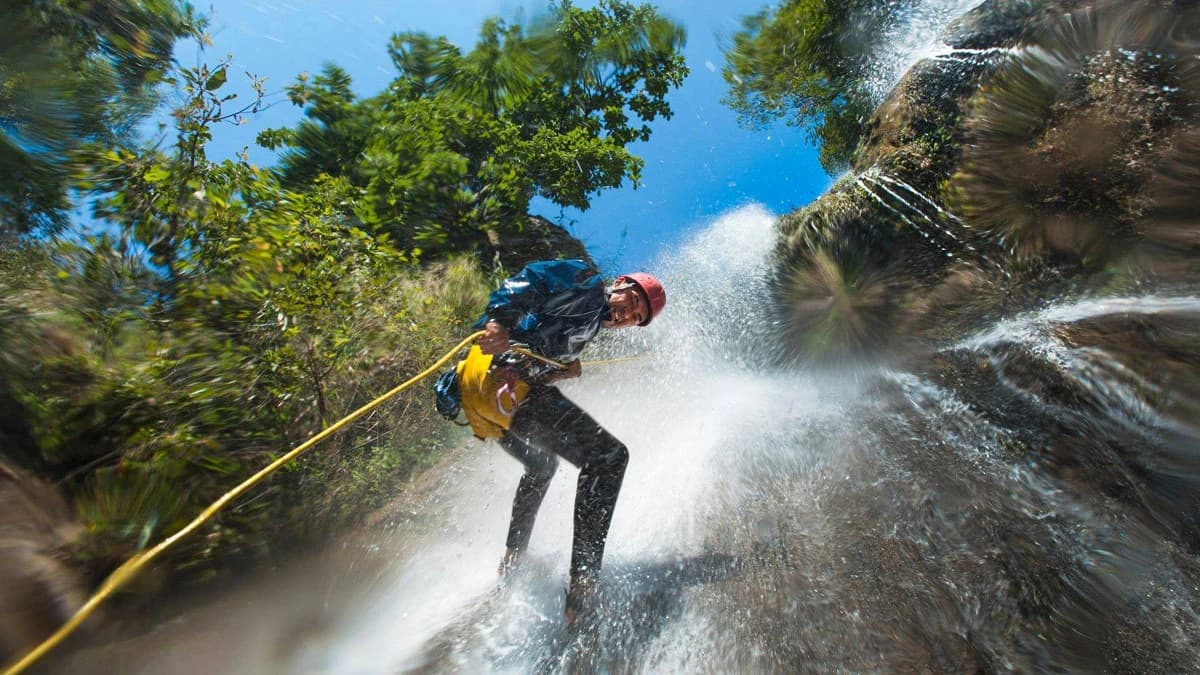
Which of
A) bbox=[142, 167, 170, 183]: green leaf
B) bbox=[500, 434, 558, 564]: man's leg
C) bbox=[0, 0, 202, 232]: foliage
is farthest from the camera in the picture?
bbox=[142, 167, 170, 183]: green leaf

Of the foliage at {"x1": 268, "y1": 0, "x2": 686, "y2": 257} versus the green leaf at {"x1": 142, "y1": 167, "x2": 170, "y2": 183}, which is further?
the foliage at {"x1": 268, "y1": 0, "x2": 686, "y2": 257}

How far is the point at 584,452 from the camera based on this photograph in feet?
7.85

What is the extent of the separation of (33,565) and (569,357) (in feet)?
6.58

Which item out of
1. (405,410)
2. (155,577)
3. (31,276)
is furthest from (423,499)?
(31,276)

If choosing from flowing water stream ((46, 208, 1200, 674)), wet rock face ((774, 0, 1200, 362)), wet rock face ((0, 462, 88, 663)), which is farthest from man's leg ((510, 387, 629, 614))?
wet rock face ((774, 0, 1200, 362))

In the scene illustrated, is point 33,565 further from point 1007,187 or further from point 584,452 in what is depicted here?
point 1007,187

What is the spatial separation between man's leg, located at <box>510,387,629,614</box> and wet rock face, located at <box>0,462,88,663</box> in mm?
1641

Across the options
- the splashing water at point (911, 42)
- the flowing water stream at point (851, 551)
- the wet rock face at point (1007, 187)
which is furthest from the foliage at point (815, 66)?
the flowing water stream at point (851, 551)

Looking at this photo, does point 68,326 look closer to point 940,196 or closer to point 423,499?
point 423,499

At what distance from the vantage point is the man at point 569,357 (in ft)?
7.52

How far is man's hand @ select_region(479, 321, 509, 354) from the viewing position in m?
2.28

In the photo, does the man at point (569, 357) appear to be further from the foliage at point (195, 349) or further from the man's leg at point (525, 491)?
the foliage at point (195, 349)

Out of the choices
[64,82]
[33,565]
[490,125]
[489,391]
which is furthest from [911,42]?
[33,565]

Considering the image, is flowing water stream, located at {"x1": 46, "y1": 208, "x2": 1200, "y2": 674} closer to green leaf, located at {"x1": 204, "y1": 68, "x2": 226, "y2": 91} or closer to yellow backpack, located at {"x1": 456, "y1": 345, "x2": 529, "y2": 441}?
yellow backpack, located at {"x1": 456, "y1": 345, "x2": 529, "y2": 441}
